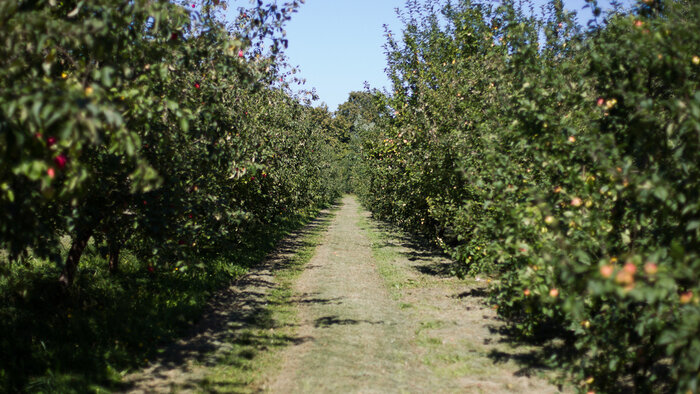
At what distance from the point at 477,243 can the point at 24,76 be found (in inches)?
296

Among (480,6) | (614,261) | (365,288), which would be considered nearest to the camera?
(614,261)

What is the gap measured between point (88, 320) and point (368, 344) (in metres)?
4.23

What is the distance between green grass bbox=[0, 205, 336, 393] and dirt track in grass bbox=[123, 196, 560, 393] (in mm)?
533

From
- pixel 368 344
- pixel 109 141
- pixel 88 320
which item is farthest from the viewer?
pixel 368 344

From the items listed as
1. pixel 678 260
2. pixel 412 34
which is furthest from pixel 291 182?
pixel 678 260

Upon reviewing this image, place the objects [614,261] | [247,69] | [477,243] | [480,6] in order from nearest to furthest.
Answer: [614,261] → [247,69] → [477,243] → [480,6]

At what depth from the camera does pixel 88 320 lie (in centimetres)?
695

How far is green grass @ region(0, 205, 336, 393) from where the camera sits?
5.56 m

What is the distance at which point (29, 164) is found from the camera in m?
3.41

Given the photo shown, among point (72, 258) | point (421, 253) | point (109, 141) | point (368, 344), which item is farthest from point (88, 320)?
point (421, 253)

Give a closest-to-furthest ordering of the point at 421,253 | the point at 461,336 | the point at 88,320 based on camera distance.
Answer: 1. the point at 88,320
2. the point at 461,336
3. the point at 421,253

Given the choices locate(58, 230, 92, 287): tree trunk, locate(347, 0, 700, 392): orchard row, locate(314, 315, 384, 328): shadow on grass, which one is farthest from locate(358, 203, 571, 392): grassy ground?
locate(58, 230, 92, 287): tree trunk

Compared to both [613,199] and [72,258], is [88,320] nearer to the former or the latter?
[72,258]

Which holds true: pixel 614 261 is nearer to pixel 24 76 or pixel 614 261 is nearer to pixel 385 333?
pixel 385 333
